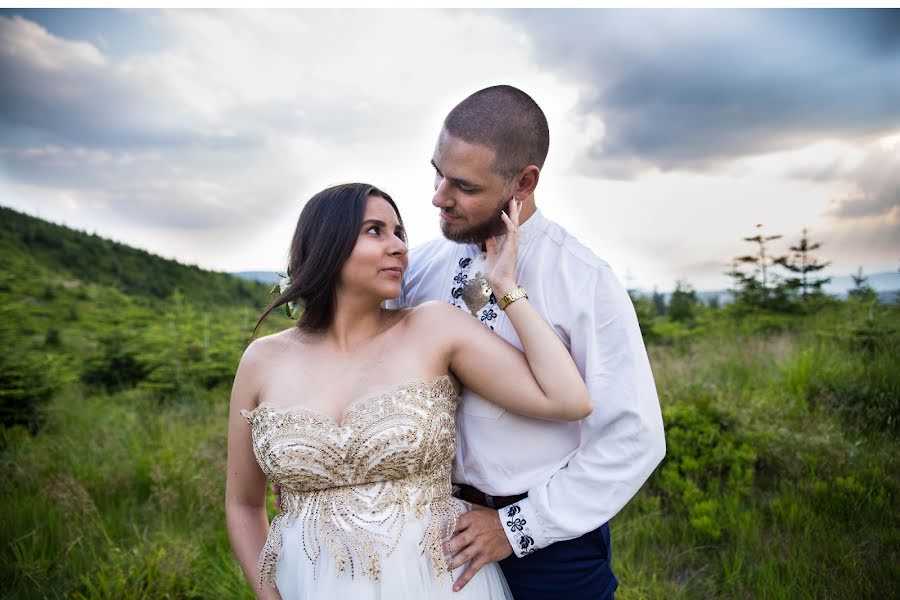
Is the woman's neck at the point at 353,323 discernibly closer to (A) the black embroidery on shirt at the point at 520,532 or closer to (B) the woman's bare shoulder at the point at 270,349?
(B) the woman's bare shoulder at the point at 270,349

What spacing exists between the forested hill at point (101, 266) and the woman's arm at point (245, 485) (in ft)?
36.4

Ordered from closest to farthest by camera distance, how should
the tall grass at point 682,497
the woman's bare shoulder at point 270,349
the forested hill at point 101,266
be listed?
the woman's bare shoulder at point 270,349 → the tall grass at point 682,497 → the forested hill at point 101,266

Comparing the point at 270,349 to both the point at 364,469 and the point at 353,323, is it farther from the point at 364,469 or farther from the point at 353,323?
the point at 364,469

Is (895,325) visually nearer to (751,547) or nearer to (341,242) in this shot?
(751,547)

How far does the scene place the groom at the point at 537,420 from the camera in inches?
84.4

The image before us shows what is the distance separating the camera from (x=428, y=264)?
2826 millimetres

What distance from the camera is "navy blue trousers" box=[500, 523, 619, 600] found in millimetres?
2301

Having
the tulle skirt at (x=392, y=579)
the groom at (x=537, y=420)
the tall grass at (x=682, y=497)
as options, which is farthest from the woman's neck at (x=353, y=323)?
the tall grass at (x=682, y=497)

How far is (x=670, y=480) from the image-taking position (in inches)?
173

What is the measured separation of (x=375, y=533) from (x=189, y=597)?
2.16 meters

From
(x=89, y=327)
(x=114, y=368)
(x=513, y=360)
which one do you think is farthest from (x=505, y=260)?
(x=89, y=327)

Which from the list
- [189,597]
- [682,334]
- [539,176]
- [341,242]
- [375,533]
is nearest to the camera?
[375,533]

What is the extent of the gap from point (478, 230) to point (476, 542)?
3.98ft

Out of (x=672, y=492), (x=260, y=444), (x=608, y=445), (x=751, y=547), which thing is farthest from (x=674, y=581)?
(x=260, y=444)
